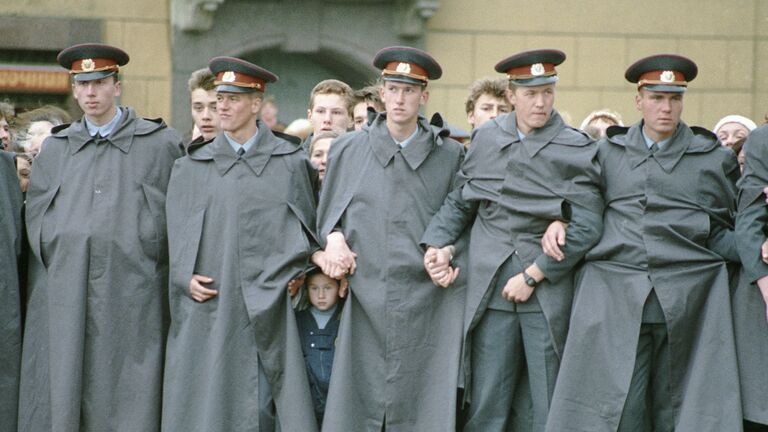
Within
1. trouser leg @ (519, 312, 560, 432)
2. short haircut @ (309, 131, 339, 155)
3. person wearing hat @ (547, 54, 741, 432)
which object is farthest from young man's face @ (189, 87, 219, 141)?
person wearing hat @ (547, 54, 741, 432)

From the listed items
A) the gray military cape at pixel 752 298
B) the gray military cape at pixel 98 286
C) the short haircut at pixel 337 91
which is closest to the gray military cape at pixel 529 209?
the gray military cape at pixel 752 298

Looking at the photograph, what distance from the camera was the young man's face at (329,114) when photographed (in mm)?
9031

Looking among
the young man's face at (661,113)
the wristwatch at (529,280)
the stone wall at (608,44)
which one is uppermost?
the stone wall at (608,44)

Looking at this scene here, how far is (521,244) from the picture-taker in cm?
736

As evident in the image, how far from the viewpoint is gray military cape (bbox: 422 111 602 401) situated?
24.0 feet

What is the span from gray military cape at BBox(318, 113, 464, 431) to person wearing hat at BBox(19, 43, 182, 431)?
41.2 inches

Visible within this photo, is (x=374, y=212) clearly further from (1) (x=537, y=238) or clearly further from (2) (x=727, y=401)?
(2) (x=727, y=401)

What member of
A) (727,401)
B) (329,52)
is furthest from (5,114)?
(329,52)

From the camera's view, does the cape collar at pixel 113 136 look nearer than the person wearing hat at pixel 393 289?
No

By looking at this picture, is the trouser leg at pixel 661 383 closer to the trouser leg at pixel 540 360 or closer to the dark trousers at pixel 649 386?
the dark trousers at pixel 649 386

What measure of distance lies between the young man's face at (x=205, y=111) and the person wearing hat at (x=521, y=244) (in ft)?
6.22

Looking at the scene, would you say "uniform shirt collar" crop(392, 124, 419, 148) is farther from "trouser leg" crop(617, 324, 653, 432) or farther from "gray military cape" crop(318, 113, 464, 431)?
"trouser leg" crop(617, 324, 653, 432)

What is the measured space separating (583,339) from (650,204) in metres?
0.78

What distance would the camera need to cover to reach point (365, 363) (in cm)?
753
